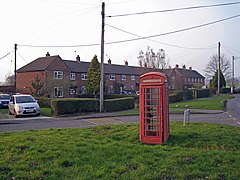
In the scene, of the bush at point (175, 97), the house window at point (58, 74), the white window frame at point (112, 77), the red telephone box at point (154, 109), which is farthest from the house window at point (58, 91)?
the red telephone box at point (154, 109)

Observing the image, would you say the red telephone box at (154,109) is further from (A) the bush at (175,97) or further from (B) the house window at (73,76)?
(B) the house window at (73,76)

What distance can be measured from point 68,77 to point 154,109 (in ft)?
127

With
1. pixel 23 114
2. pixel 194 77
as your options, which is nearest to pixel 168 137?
pixel 23 114

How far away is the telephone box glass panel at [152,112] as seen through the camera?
9.02 m

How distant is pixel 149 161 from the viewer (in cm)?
632

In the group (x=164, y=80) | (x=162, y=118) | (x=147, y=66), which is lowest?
(x=162, y=118)

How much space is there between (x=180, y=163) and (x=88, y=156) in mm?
1981

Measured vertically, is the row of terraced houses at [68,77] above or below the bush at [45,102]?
above

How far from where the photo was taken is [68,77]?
4662 centimetres

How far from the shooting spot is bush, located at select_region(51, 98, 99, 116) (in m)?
21.4

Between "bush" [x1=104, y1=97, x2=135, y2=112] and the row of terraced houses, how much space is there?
59.6ft

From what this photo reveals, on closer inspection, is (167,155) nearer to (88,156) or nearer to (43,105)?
(88,156)

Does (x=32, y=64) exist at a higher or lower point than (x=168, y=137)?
higher

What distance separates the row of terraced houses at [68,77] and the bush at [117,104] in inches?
715
